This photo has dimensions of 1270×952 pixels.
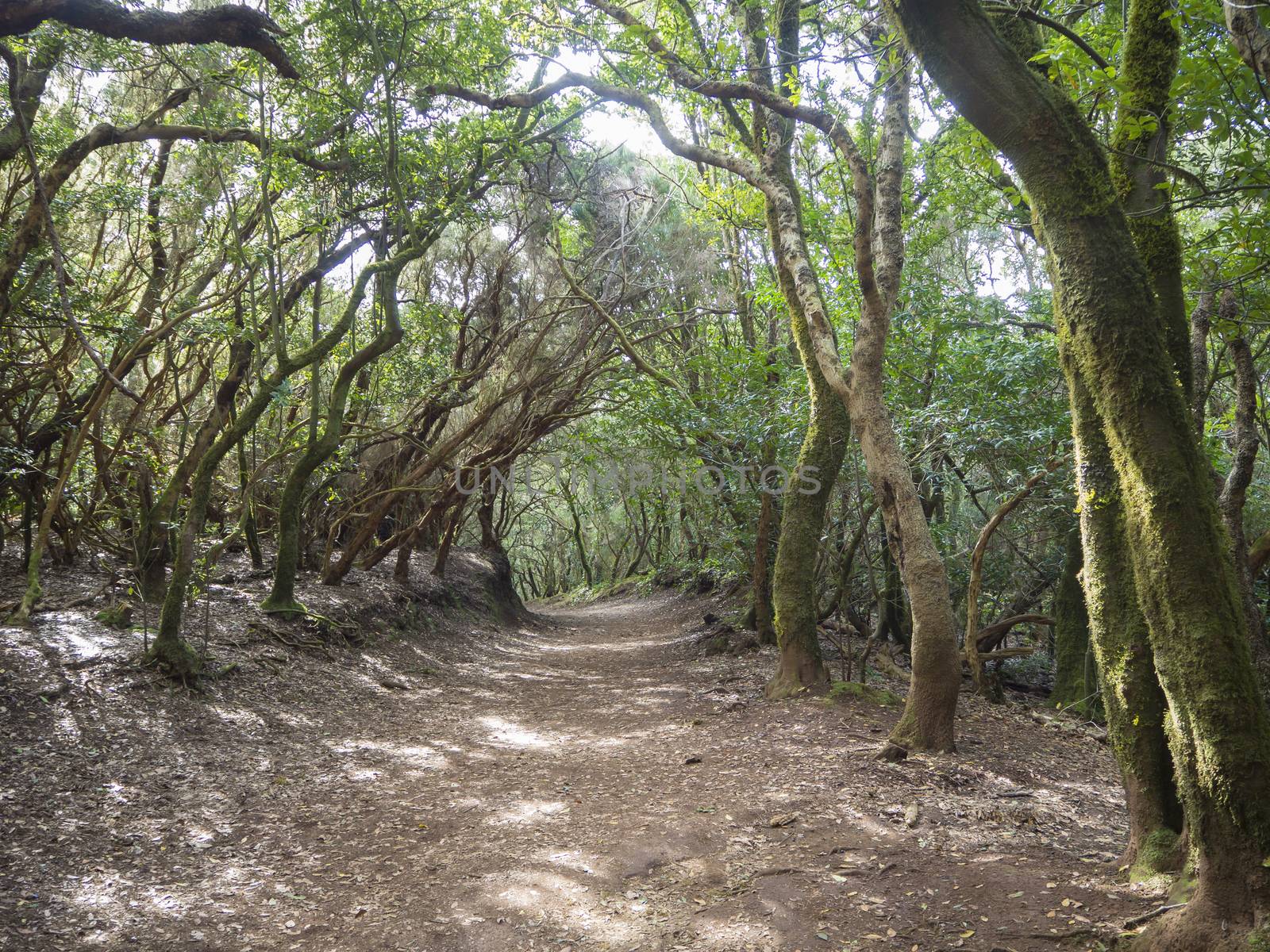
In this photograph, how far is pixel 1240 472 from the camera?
186 inches

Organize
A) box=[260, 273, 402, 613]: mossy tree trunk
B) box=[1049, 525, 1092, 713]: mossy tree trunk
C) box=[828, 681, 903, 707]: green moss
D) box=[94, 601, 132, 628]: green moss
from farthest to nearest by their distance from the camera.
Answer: box=[1049, 525, 1092, 713]: mossy tree trunk, box=[260, 273, 402, 613]: mossy tree trunk, box=[828, 681, 903, 707]: green moss, box=[94, 601, 132, 628]: green moss

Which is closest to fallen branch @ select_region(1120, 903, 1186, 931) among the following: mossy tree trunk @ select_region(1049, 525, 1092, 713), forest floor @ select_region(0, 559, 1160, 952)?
forest floor @ select_region(0, 559, 1160, 952)

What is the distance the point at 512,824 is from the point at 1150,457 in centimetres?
396

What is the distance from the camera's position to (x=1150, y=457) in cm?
276

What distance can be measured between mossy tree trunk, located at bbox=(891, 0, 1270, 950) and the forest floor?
697 millimetres

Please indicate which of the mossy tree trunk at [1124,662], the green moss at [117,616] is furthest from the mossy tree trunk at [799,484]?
the green moss at [117,616]

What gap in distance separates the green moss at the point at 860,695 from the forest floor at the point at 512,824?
0.21 metres

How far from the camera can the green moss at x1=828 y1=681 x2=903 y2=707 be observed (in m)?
7.11

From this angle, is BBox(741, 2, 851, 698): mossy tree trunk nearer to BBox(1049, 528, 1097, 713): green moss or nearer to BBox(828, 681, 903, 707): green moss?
BBox(828, 681, 903, 707): green moss

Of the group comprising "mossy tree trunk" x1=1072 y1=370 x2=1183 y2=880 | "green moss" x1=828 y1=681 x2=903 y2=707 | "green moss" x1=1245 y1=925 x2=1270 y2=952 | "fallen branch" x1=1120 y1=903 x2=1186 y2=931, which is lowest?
"green moss" x1=828 y1=681 x2=903 y2=707

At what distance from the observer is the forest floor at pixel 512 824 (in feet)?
10.7

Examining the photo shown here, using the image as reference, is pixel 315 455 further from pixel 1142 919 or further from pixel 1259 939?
pixel 1259 939

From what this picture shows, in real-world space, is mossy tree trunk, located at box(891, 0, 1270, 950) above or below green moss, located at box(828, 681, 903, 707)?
above

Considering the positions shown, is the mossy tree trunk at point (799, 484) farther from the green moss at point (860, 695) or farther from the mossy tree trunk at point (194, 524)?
the mossy tree trunk at point (194, 524)
